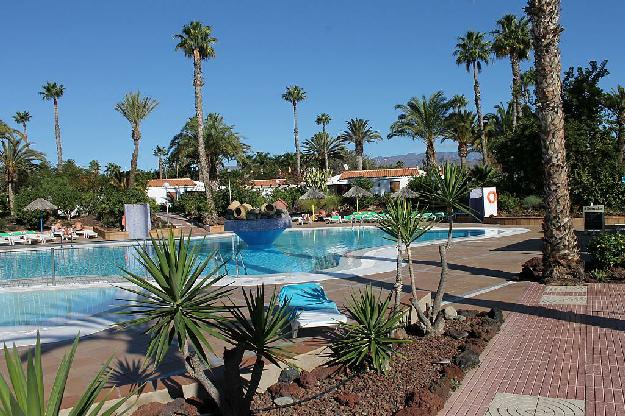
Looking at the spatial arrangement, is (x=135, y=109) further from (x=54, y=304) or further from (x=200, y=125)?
(x=54, y=304)

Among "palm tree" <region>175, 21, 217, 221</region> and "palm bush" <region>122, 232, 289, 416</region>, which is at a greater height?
"palm tree" <region>175, 21, 217, 221</region>

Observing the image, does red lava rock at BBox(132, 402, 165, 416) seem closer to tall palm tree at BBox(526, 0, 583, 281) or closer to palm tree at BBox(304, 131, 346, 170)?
tall palm tree at BBox(526, 0, 583, 281)

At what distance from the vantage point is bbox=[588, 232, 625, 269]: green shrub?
12.1 m

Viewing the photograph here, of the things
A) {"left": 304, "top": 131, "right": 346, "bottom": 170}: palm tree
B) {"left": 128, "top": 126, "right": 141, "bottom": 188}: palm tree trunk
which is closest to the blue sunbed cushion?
{"left": 128, "top": 126, "right": 141, "bottom": 188}: palm tree trunk

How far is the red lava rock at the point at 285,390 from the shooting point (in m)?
5.77

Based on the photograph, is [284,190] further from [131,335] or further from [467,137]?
[131,335]

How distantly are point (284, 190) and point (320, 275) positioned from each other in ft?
95.3

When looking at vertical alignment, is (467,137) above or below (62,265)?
above

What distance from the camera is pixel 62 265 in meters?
19.1

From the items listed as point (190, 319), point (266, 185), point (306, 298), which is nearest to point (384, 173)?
point (266, 185)

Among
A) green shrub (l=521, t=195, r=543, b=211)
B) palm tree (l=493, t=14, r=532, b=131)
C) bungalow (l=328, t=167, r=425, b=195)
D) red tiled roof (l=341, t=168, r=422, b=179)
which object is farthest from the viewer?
red tiled roof (l=341, t=168, r=422, b=179)

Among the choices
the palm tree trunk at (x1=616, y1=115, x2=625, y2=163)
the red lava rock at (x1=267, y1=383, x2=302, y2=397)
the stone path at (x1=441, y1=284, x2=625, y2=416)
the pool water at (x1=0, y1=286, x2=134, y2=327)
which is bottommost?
the stone path at (x1=441, y1=284, x2=625, y2=416)

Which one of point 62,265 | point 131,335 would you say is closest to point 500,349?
point 131,335

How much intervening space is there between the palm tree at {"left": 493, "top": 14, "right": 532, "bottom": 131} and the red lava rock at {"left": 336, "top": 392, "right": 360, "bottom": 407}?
3589cm
